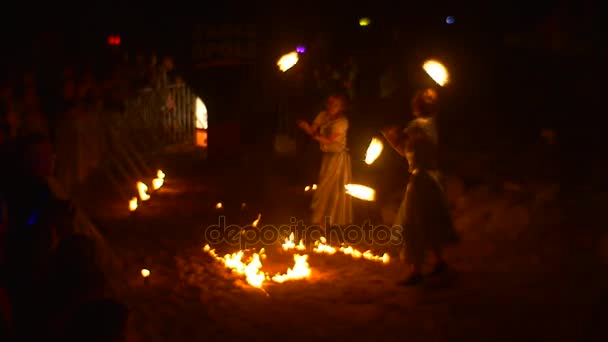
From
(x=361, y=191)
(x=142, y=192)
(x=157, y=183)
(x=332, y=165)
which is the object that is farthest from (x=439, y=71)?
(x=157, y=183)

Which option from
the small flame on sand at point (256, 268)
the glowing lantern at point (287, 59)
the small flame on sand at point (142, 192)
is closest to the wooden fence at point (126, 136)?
the small flame on sand at point (142, 192)

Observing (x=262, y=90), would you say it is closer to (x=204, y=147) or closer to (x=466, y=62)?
(x=466, y=62)

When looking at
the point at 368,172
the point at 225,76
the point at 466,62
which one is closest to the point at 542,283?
the point at 368,172

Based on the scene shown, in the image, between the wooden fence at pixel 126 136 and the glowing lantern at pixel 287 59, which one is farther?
the wooden fence at pixel 126 136

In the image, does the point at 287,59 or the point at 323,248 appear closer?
the point at 287,59

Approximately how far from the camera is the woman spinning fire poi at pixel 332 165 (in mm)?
8844

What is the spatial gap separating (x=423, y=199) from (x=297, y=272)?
186cm

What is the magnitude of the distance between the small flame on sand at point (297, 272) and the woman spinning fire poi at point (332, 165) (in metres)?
1.38

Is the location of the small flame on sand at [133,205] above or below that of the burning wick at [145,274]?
below

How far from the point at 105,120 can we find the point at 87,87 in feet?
11.0

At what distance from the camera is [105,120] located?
42.4ft

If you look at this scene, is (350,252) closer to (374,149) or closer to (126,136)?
(374,149)

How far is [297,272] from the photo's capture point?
7.51 meters

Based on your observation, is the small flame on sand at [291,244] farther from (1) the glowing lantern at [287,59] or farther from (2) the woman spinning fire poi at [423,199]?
(1) the glowing lantern at [287,59]
